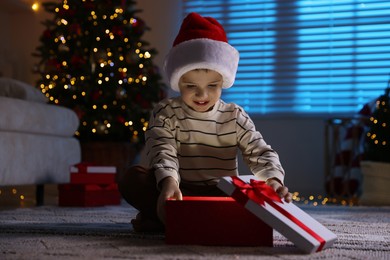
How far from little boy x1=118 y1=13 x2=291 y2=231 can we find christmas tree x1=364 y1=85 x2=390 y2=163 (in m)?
1.72

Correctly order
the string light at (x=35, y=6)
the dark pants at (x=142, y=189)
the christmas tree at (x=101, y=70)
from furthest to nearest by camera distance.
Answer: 1. the string light at (x=35, y=6)
2. the christmas tree at (x=101, y=70)
3. the dark pants at (x=142, y=189)

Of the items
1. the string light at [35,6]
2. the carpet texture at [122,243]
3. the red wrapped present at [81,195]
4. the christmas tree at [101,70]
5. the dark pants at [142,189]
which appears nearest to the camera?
the carpet texture at [122,243]

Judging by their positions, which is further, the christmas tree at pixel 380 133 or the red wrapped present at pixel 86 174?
the christmas tree at pixel 380 133

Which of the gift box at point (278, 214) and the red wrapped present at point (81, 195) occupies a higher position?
the gift box at point (278, 214)

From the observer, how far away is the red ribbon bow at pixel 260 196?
1234 mm

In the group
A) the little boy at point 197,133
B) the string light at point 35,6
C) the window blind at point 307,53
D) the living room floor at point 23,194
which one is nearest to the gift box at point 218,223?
the little boy at point 197,133

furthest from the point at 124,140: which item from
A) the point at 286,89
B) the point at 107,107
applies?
the point at 286,89

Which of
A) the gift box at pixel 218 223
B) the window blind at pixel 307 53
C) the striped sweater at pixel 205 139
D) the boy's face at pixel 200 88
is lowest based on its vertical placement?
the gift box at pixel 218 223

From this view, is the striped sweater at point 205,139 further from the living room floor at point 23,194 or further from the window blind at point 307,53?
the window blind at point 307,53

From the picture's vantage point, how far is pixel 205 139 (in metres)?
1.60

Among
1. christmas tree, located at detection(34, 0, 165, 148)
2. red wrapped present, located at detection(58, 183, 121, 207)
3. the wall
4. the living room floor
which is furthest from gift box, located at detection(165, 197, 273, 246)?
the wall

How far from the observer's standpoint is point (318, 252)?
48.7 inches

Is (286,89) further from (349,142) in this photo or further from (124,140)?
(124,140)

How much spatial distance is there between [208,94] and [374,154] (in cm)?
189
